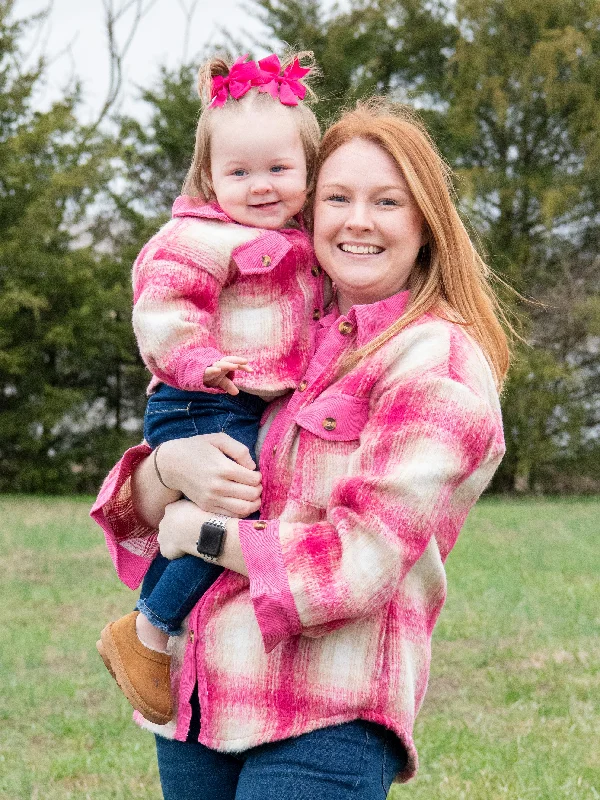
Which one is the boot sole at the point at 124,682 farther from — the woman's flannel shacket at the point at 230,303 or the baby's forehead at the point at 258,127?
the baby's forehead at the point at 258,127

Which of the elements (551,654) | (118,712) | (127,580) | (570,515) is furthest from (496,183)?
(127,580)

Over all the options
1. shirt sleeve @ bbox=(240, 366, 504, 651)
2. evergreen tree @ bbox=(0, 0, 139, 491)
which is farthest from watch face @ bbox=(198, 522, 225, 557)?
evergreen tree @ bbox=(0, 0, 139, 491)

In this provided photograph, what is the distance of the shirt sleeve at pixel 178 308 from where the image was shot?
6.97 ft

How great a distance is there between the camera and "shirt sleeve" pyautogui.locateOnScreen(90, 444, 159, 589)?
7.49ft

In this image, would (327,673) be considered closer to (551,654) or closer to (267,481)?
(267,481)

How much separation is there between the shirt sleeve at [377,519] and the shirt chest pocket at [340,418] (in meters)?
0.07

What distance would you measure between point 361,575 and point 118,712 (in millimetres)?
4533

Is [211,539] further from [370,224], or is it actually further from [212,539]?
[370,224]

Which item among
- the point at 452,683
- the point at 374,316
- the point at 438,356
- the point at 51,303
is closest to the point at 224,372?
the point at 374,316

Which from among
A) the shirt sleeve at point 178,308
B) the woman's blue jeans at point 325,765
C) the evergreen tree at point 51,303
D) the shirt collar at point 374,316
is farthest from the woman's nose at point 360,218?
the evergreen tree at point 51,303

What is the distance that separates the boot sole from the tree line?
50.3 feet

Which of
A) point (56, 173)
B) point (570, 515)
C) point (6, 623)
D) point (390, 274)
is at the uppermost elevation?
point (390, 274)

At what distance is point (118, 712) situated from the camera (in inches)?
233

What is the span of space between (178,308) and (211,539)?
1.64ft
